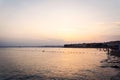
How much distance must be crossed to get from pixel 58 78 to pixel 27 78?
→ 16.4ft

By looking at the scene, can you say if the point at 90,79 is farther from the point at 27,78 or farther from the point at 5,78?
the point at 5,78

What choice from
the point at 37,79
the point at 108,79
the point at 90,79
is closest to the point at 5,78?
the point at 37,79

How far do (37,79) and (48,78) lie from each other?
6.82ft

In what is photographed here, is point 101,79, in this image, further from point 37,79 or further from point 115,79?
point 37,79

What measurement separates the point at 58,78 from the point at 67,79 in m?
1.59

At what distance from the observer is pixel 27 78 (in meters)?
30.6

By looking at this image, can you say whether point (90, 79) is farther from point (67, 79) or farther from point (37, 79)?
point (37, 79)

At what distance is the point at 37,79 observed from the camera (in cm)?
3005

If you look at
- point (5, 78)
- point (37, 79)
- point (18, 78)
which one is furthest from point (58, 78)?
point (5, 78)

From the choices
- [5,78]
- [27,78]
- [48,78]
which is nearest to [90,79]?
[48,78]

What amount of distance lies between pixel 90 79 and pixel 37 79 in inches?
330

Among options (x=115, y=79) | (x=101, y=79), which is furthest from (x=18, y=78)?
(x=115, y=79)

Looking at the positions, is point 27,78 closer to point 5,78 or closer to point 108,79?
point 5,78

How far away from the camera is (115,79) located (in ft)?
98.8
